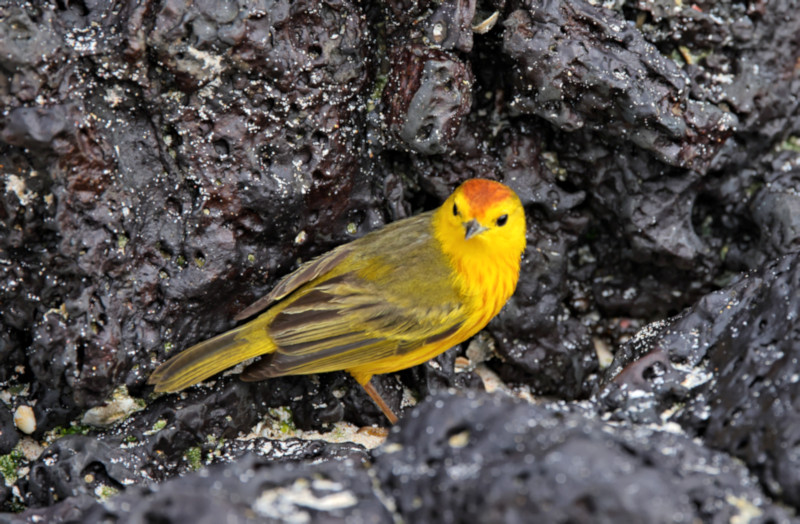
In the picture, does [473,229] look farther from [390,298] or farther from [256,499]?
[256,499]

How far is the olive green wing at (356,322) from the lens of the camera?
4.07m

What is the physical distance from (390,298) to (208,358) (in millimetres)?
1066

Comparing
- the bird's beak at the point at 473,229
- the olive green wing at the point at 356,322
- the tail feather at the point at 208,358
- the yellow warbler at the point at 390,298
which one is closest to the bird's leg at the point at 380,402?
the yellow warbler at the point at 390,298

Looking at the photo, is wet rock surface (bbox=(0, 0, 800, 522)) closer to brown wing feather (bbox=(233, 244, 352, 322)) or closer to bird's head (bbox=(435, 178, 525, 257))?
brown wing feather (bbox=(233, 244, 352, 322))

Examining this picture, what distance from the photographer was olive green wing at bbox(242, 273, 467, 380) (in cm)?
407

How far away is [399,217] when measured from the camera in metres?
4.64

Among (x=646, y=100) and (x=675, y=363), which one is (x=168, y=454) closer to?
(x=675, y=363)

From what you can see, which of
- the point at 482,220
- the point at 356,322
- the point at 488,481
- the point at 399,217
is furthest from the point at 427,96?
the point at 488,481

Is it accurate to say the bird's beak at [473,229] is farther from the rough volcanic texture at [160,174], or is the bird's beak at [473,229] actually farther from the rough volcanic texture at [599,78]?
the rough volcanic texture at [599,78]

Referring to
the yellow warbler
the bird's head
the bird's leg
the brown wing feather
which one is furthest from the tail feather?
the bird's head

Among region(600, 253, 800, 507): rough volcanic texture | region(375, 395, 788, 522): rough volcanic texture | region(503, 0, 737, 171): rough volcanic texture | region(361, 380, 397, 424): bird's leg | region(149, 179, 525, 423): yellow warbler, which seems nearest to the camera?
region(375, 395, 788, 522): rough volcanic texture

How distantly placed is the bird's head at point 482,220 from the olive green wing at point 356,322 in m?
0.27

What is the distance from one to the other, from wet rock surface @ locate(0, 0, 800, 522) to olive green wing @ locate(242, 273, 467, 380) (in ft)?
0.99

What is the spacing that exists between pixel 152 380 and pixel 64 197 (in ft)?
3.47
